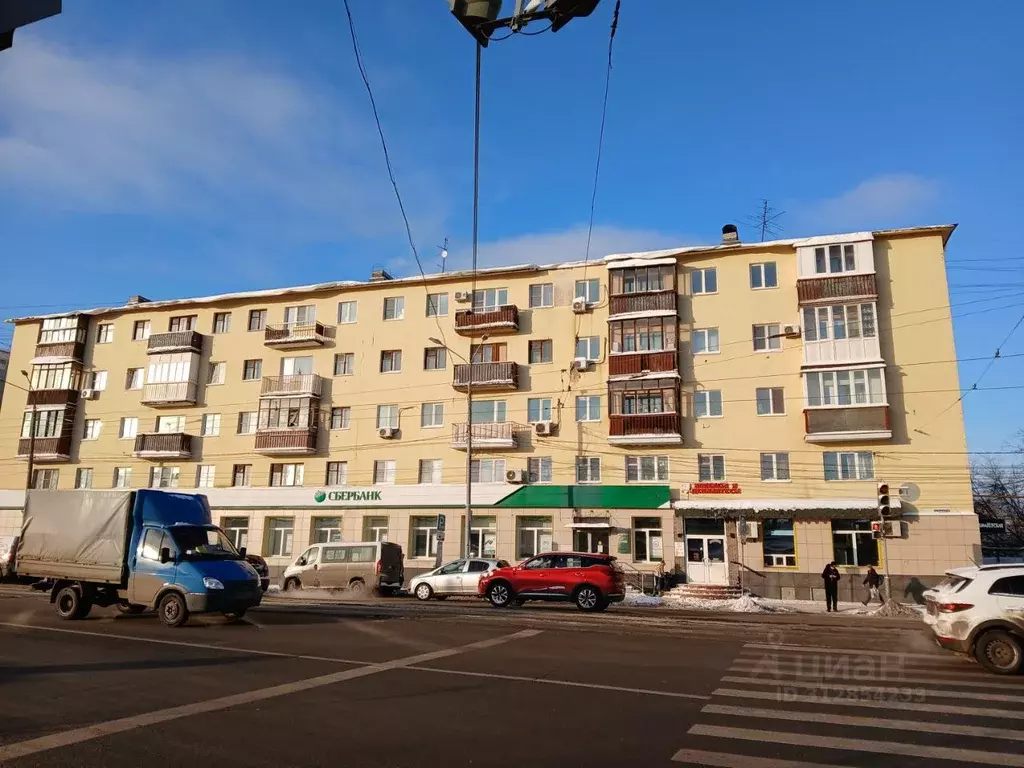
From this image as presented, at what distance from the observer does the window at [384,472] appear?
36.7m

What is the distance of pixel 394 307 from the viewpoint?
39062mm

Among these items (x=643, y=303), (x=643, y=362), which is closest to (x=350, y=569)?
(x=643, y=362)

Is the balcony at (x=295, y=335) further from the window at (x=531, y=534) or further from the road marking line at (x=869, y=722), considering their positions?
the road marking line at (x=869, y=722)

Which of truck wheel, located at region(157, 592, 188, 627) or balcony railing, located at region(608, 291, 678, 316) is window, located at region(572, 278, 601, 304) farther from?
truck wheel, located at region(157, 592, 188, 627)

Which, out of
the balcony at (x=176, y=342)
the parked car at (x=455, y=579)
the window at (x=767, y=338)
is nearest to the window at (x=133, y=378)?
the balcony at (x=176, y=342)

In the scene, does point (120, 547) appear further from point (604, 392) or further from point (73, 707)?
point (604, 392)

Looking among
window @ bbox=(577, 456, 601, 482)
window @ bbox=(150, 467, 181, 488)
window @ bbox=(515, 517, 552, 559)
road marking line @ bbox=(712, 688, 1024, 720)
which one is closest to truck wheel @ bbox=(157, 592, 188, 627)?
road marking line @ bbox=(712, 688, 1024, 720)

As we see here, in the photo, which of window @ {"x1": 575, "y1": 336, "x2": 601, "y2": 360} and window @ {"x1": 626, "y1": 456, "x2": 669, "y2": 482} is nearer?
window @ {"x1": 626, "y1": 456, "x2": 669, "y2": 482}

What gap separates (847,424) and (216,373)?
33.9 meters

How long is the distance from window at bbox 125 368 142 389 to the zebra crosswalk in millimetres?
42014

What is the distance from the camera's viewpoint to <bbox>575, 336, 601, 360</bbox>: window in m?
34.8

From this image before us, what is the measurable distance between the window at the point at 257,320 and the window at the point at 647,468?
22.9m

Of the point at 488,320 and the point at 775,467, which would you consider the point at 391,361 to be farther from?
the point at 775,467

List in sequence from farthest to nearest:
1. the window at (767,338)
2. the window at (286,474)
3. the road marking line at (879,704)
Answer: the window at (286,474) < the window at (767,338) < the road marking line at (879,704)
